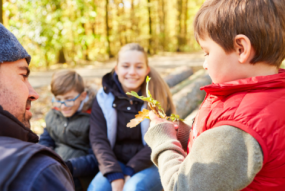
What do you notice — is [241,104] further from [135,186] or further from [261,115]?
[135,186]

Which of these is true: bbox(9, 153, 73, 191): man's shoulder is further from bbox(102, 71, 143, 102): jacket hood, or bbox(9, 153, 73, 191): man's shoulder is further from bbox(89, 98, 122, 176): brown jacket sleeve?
bbox(102, 71, 143, 102): jacket hood

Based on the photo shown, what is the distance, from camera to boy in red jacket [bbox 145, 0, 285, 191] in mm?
1055

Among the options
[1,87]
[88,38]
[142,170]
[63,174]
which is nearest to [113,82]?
[142,170]

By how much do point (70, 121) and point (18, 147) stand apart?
6.46ft

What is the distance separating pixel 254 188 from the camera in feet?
3.83

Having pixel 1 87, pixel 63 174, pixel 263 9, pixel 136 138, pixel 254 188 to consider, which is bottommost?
pixel 136 138

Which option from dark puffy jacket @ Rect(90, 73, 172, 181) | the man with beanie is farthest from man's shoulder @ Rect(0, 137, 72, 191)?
dark puffy jacket @ Rect(90, 73, 172, 181)

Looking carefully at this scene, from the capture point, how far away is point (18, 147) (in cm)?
101

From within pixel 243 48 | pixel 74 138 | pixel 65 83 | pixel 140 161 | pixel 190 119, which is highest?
pixel 243 48

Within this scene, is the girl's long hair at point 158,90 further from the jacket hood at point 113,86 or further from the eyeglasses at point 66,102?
the eyeglasses at point 66,102

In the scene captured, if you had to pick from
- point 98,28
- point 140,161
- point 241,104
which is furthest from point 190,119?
point 98,28

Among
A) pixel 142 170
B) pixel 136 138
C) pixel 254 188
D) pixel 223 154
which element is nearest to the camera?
pixel 223 154

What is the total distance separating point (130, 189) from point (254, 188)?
1399 mm

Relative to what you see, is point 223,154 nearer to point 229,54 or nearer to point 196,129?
point 196,129
